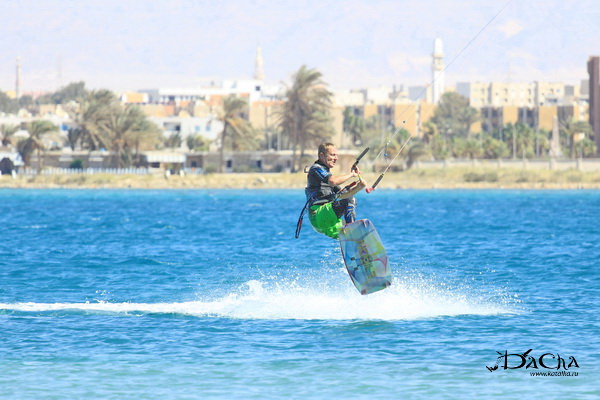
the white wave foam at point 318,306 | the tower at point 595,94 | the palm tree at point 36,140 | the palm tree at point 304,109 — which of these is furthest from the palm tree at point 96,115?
the white wave foam at point 318,306

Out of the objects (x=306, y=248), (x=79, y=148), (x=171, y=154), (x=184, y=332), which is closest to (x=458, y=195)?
(x=171, y=154)

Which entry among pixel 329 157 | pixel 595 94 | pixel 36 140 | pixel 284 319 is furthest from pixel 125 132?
pixel 329 157

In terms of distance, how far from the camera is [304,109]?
391 ft

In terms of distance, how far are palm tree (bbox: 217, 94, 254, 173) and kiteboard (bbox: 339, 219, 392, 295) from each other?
101788 millimetres

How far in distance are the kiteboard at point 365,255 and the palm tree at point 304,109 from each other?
3998 inches

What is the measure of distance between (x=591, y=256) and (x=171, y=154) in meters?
92.8

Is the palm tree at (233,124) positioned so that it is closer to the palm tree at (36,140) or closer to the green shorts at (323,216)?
the palm tree at (36,140)

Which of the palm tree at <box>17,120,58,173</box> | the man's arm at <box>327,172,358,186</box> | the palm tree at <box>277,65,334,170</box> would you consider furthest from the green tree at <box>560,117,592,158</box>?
the man's arm at <box>327,172,358,186</box>

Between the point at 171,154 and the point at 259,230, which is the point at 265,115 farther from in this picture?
the point at 259,230

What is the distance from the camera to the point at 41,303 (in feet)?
73.0

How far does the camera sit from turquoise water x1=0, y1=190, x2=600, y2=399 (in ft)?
47.8

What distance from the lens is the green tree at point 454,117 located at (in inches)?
7151

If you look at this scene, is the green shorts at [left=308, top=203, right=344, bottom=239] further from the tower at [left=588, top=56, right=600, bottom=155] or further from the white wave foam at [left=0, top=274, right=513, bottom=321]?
the tower at [left=588, top=56, right=600, bottom=155]

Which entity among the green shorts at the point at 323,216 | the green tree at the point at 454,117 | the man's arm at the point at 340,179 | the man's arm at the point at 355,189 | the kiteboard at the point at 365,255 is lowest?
the kiteboard at the point at 365,255
